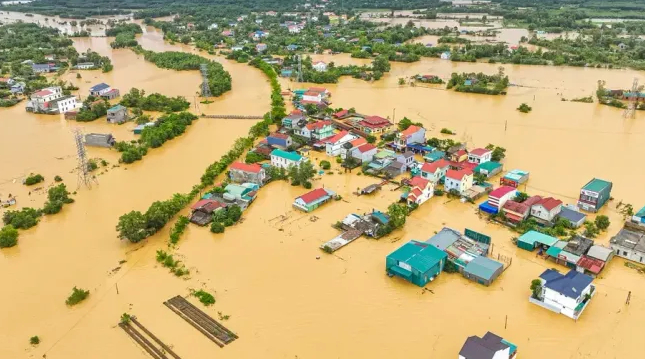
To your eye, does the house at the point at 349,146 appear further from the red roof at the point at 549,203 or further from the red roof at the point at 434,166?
the red roof at the point at 549,203

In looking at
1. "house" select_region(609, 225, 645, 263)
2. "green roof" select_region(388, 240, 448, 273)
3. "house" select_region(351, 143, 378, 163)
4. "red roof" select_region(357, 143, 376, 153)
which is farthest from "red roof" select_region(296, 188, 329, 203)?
"house" select_region(609, 225, 645, 263)

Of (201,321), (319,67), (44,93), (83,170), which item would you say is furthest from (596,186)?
(44,93)

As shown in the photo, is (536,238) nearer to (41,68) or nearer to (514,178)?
(514,178)

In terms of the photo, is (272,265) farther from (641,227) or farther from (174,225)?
(641,227)

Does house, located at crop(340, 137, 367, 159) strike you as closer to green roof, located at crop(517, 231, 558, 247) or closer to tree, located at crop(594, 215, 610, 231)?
green roof, located at crop(517, 231, 558, 247)

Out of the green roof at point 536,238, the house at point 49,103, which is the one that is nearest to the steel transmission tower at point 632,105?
the green roof at point 536,238

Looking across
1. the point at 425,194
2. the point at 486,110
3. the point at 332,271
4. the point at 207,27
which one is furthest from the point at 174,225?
the point at 207,27
